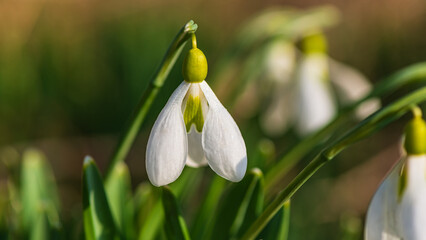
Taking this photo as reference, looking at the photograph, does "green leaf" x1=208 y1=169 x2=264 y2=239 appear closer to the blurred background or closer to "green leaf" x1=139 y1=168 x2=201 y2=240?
"green leaf" x1=139 y1=168 x2=201 y2=240

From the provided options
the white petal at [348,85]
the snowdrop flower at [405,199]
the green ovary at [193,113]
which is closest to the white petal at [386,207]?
the snowdrop flower at [405,199]

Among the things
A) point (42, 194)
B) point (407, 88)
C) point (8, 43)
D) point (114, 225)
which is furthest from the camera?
point (8, 43)

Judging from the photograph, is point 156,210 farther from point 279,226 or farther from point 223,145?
point 223,145

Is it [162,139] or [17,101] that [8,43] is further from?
[162,139]

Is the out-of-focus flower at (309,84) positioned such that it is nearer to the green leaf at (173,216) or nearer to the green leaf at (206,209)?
the green leaf at (206,209)

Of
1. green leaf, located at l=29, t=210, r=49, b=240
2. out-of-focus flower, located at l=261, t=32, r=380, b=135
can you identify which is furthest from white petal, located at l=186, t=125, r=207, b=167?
out-of-focus flower, located at l=261, t=32, r=380, b=135

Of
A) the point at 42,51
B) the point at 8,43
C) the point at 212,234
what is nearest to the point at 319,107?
the point at 212,234
